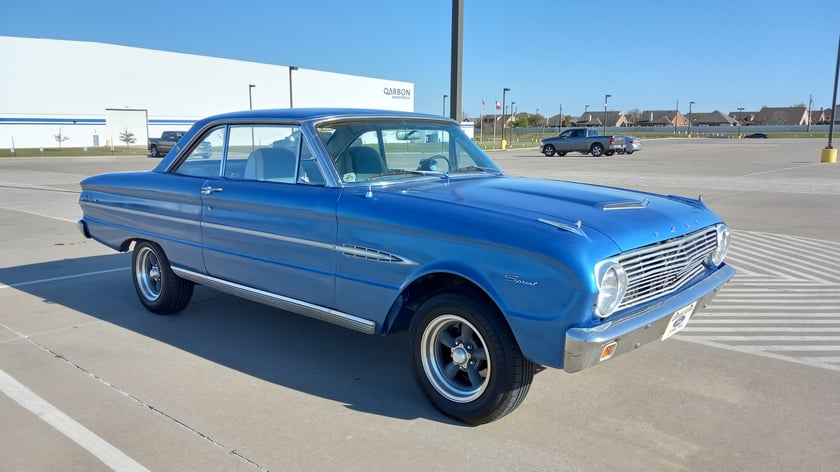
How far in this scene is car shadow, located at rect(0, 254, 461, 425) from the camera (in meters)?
3.88

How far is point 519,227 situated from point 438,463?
1.20 m

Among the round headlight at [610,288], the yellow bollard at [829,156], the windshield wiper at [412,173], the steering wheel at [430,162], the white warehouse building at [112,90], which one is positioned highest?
the white warehouse building at [112,90]

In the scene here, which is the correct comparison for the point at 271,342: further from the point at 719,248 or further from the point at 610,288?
the point at 719,248

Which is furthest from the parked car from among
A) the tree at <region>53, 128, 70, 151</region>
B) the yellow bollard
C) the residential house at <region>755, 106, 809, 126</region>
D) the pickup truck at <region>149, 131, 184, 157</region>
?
the residential house at <region>755, 106, 809, 126</region>

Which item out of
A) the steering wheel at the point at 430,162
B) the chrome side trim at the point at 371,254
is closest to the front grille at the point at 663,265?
the chrome side trim at the point at 371,254

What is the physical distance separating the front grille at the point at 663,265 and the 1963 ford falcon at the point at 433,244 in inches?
0.5

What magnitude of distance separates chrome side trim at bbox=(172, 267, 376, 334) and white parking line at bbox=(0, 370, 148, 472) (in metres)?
1.33

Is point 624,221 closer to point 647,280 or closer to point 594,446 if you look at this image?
point 647,280

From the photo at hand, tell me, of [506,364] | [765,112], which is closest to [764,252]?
[506,364]

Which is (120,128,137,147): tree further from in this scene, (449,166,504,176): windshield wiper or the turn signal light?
the turn signal light

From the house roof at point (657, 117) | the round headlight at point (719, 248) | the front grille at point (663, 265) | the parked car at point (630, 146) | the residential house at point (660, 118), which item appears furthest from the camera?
the house roof at point (657, 117)

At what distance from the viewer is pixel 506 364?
126 inches

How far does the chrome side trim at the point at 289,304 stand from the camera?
149 inches

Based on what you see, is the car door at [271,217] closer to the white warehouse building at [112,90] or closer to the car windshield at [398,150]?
the car windshield at [398,150]
